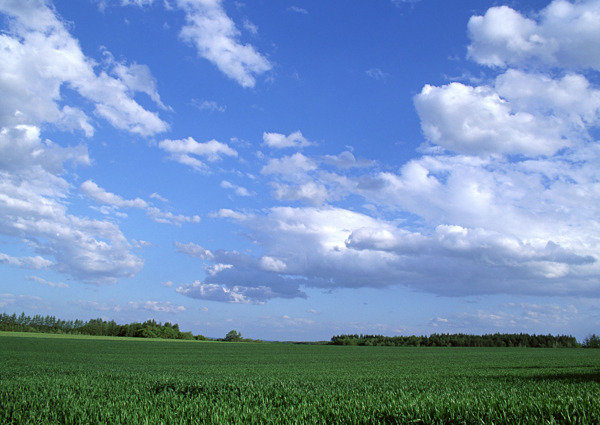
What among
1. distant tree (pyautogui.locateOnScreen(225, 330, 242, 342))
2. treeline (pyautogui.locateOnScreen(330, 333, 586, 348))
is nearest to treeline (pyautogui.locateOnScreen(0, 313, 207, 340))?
distant tree (pyautogui.locateOnScreen(225, 330, 242, 342))

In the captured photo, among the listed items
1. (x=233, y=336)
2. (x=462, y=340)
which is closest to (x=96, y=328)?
(x=233, y=336)

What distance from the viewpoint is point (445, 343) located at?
422 ft

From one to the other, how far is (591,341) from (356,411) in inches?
6474

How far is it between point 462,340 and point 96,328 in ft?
417

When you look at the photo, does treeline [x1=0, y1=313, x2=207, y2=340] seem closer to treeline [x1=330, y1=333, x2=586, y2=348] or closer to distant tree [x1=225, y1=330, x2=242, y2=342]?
distant tree [x1=225, y1=330, x2=242, y2=342]

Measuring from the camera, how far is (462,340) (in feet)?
438

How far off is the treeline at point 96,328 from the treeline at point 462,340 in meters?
53.9

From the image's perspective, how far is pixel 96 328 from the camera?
464ft

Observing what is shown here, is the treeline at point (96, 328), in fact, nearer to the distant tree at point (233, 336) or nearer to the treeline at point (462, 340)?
the distant tree at point (233, 336)

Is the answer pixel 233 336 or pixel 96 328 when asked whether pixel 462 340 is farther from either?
pixel 96 328

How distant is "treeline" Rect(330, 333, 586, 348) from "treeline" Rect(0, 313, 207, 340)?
2123 inches

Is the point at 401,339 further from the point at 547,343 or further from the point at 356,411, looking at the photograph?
the point at 356,411

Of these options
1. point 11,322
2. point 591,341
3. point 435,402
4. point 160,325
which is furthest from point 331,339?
point 435,402

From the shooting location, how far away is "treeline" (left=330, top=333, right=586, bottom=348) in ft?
424
